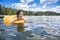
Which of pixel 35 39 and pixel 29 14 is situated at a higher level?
pixel 29 14

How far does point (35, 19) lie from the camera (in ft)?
4.77

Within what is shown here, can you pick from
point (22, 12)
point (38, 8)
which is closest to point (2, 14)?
point (22, 12)

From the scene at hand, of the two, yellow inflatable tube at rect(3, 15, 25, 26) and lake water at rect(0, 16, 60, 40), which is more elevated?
yellow inflatable tube at rect(3, 15, 25, 26)

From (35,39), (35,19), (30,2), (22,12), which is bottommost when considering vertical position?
(35,39)

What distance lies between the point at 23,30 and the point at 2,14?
0.38m

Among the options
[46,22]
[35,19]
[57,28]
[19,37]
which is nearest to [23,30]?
[19,37]

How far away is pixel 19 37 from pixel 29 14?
355mm

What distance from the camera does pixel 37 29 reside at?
4.76ft

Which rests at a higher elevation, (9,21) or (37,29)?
(9,21)

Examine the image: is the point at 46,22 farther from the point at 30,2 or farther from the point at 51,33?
the point at 30,2

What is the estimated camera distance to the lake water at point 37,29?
1.42m

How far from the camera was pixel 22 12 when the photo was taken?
1.47 m

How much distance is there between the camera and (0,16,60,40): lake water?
4.67ft

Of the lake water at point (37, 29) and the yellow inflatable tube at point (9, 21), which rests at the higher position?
the yellow inflatable tube at point (9, 21)
